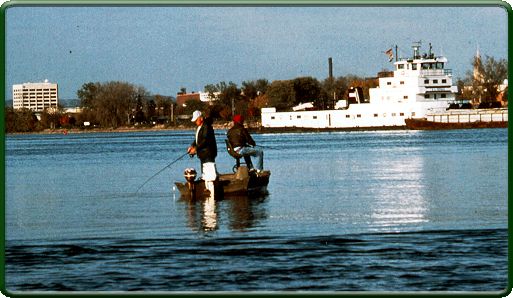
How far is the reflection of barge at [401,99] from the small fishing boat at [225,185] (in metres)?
63.6

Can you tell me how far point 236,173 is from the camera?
20438 mm

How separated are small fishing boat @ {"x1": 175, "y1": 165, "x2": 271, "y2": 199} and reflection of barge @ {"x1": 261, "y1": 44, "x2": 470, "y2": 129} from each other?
6358 centimetres

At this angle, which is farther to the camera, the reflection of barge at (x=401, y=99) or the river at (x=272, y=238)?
the reflection of barge at (x=401, y=99)

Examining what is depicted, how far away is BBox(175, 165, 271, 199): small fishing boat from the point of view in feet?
64.5

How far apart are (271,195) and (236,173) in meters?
0.97

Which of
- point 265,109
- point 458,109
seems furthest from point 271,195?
point 265,109

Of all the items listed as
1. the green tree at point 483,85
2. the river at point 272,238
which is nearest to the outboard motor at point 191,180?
the river at point 272,238

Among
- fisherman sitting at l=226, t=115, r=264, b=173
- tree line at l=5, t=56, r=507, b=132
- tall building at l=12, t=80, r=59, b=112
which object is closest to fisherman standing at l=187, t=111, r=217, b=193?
fisherman sitting at l=226, t=115, r=264, b=173

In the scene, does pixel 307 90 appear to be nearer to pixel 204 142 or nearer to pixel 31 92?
pixel 31 92

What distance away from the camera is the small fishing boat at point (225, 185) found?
64.5ft

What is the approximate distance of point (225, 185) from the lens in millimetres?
19750

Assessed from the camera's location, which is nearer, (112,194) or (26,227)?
(26,227)

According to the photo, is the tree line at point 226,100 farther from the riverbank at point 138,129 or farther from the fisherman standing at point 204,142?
the fisherman standing at point 204,142

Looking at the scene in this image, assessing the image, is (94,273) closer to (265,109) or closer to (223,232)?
(223,232)
